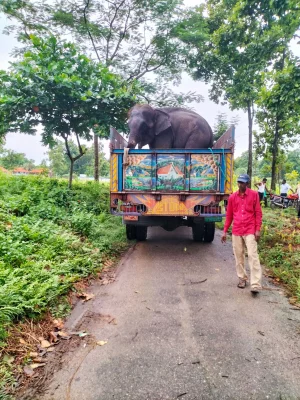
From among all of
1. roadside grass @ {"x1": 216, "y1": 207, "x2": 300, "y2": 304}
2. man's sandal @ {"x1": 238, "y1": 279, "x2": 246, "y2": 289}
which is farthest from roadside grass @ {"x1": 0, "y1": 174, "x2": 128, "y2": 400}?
roadside grass @ {"x1": 216, "y1": 207, "x2": 300, "y2": 304}

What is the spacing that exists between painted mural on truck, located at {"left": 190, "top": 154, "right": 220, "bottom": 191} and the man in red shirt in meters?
1.31

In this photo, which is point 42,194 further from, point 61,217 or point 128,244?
point 128,244

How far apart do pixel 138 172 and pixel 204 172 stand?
1.23 m

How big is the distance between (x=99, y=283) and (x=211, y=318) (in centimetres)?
182

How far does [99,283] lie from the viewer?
4.50 metres

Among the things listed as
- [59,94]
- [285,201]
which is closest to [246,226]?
[59,94]

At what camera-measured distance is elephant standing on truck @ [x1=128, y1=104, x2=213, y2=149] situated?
682 centimetres

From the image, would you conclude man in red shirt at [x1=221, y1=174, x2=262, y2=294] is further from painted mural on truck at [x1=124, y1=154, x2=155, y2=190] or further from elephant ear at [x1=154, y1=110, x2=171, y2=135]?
elephant ear at [x1=154, y1=110, x2=171, y2=135]

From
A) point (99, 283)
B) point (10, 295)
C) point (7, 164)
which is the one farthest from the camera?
point (7, 164)

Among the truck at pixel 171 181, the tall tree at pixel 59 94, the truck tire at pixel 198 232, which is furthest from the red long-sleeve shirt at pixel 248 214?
the tall tree at pixel 59 94

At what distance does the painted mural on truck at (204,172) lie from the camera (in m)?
5.64

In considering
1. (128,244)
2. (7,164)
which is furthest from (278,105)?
(7,164)

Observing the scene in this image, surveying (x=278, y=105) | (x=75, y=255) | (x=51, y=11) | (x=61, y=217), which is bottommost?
(x=75, y=255)

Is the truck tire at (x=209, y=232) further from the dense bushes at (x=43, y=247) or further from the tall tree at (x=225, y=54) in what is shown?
the tall tree at (x=225, y=54)
